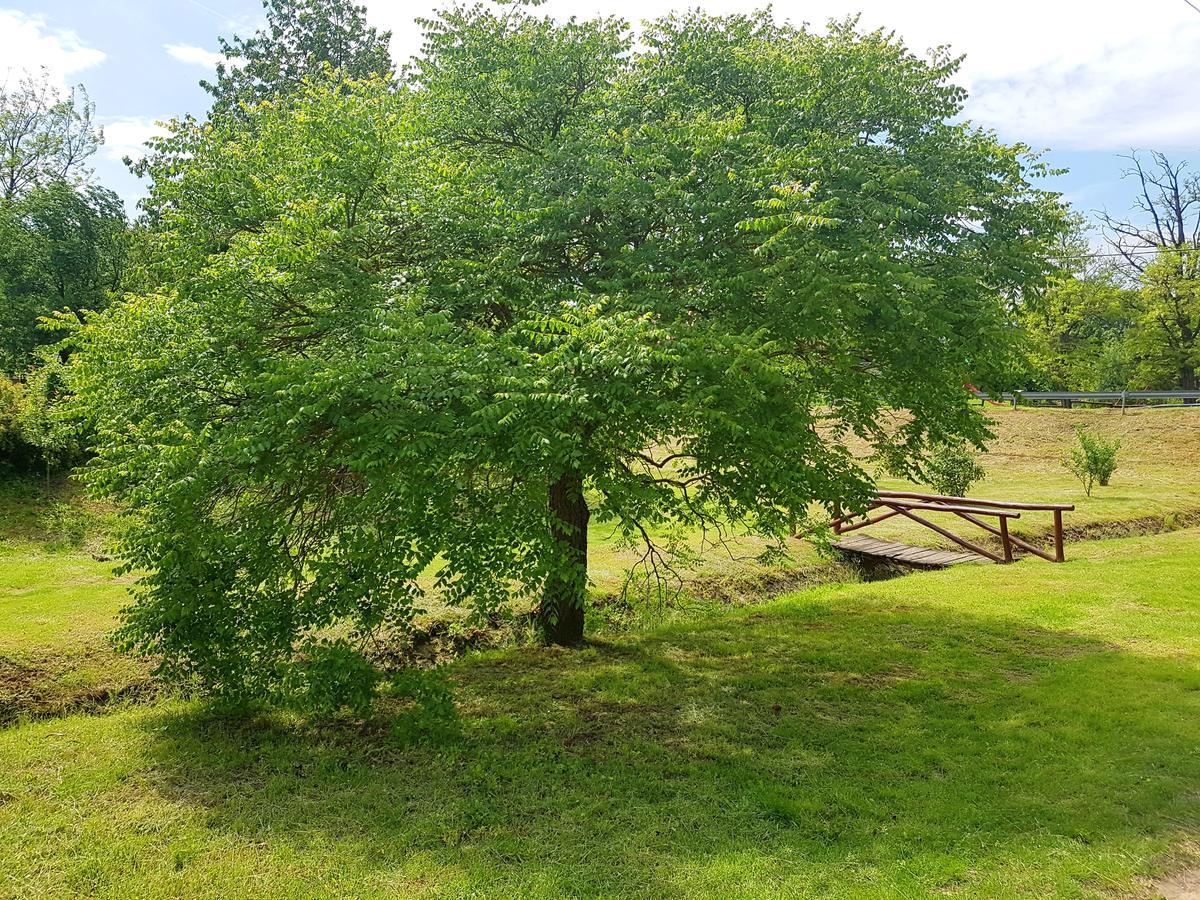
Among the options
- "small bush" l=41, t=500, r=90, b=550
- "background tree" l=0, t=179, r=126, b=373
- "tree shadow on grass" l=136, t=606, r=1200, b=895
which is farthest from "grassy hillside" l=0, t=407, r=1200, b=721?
"background tree" l=0, t=179, r=126, b=373

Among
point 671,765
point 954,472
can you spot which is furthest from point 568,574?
point 954,472

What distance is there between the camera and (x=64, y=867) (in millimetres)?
5008

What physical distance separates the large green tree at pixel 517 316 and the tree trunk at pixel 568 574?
0.07 meters

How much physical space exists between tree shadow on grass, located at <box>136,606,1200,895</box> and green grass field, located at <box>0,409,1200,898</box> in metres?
0.03

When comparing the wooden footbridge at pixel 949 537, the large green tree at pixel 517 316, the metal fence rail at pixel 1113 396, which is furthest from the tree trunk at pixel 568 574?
the metal fence rail at pixel 1113 396

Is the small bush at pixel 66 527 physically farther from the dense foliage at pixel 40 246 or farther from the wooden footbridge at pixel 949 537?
the wooden footbridge at pixel 949 537

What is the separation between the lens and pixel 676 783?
6188 millimetres

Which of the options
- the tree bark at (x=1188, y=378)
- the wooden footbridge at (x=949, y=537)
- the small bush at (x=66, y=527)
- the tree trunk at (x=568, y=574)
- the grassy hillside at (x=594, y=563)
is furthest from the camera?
the tree bark at (x=1188, y=378)

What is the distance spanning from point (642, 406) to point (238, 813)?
13.5ft

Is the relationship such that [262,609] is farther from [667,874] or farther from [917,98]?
[917,98]

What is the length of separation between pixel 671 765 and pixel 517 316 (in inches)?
169

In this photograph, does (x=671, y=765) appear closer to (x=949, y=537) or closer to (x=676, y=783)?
→ (x=676, y=783)

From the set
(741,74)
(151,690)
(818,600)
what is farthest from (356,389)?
(818,600)

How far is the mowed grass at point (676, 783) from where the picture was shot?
481cm
